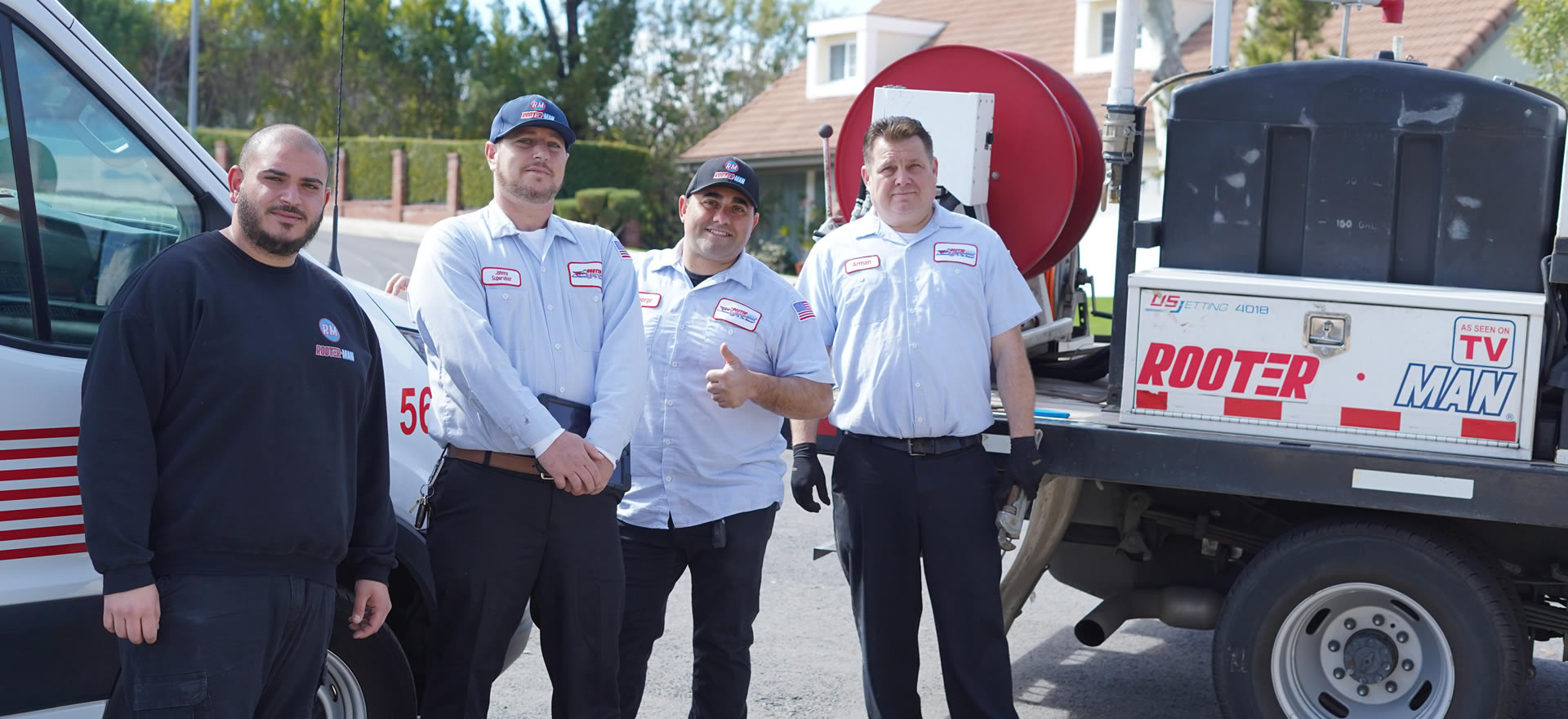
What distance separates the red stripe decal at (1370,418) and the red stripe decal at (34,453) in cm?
335

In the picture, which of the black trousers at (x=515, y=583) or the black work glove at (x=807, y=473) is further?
the black work glove at (x=807, y=473)

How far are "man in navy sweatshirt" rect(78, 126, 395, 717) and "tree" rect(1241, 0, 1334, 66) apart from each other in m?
14.2

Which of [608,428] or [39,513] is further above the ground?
[608,428]

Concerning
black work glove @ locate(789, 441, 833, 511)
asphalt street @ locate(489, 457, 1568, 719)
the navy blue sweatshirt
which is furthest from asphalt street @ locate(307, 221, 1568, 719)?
the navy blue sweatshirt

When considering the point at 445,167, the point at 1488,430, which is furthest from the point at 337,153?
the point at 445,167

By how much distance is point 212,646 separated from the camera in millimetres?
2912

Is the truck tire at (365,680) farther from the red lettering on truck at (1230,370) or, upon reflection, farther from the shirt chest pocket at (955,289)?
the red lettering on truck at (1230,370)

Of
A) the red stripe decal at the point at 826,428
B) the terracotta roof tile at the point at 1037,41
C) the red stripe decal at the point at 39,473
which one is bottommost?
the red stripe decal at the point at 39,473

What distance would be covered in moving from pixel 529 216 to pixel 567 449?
0.66 meters

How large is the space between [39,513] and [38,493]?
1.9 inches

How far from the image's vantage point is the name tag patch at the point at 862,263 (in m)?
4.49

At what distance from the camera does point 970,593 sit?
438cm

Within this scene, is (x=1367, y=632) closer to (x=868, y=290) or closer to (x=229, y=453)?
(x=868, y=290)

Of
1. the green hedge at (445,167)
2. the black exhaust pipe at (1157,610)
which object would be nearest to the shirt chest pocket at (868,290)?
the black exhaust pipe at (1157,610)
